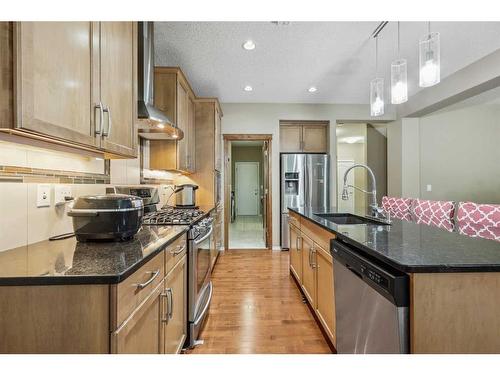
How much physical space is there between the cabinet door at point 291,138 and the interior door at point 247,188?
444 centimetres

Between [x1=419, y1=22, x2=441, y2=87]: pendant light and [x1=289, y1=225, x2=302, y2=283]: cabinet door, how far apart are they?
1.76 meters

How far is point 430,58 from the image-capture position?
1881mm

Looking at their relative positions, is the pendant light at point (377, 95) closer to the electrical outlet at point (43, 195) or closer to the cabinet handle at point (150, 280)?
the cabinet handle at point (150, 280)

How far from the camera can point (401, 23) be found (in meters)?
2.33

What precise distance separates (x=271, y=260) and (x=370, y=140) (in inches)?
137

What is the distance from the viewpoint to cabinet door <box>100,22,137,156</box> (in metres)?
1.22

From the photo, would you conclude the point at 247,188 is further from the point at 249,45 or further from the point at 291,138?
the point at 249,45

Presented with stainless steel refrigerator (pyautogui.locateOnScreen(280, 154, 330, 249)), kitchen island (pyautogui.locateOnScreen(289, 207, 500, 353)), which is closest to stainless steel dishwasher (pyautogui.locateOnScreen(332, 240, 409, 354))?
kitchen island (pyautogui.locateOnScreen(289, 207, 500, 353))

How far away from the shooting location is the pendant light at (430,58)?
6.08ft

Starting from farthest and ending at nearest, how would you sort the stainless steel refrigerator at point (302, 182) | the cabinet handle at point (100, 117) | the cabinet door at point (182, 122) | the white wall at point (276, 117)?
the white wall at point (276, 117) < the stainless steel refrigerator at point (302, 182) < the cabinet door at point (182, 122) < the cabinet handle at point (100, 117)

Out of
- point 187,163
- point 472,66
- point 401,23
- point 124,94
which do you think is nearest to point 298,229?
point 187,163

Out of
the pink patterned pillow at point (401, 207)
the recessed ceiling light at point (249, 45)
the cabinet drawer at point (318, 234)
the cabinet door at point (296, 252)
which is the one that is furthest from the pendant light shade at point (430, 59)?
the cabinet door at point (296, 252)

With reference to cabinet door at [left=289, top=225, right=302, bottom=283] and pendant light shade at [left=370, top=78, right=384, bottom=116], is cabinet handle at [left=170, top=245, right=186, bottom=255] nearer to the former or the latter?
cabinet door at [left=289, top=225, right=302, bottom=283]

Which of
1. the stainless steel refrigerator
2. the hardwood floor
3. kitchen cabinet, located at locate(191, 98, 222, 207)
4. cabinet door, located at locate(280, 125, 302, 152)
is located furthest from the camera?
cabinet door, located at locate(280, 125, 302, 152)
